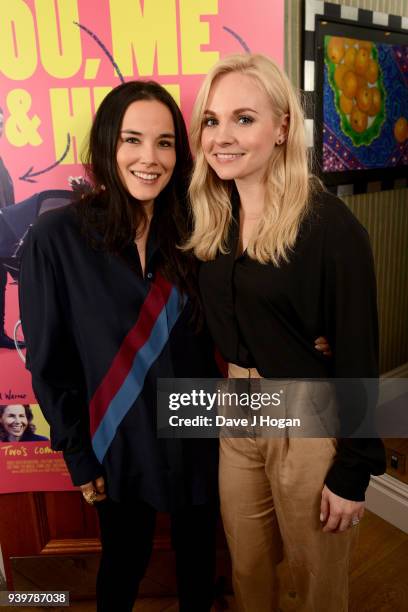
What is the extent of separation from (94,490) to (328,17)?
1750 mm

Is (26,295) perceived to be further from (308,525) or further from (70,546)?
(70,546)

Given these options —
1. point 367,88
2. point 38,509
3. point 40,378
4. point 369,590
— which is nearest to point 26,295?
point 40,378

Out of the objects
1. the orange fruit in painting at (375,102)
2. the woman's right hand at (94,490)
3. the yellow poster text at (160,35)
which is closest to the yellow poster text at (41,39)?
the yellow poster text at (160,35)

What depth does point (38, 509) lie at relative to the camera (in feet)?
5.47

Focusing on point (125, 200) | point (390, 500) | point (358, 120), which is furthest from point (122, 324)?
point (358, 120)

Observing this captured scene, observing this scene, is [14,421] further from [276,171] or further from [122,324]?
[276,171]

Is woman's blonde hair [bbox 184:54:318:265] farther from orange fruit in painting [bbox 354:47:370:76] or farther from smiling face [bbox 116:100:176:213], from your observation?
orange fruit in painting [bbox 354:47:370:76]

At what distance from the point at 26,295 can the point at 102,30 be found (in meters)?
0.68

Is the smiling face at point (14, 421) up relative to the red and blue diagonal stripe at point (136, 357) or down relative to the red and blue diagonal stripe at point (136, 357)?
down

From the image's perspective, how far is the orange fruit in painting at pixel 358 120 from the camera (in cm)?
214

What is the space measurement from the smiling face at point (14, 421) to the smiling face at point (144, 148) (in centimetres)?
74

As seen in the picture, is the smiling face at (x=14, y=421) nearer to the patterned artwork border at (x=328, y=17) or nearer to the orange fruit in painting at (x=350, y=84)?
the patterned artwork border at (x=328, y=17)

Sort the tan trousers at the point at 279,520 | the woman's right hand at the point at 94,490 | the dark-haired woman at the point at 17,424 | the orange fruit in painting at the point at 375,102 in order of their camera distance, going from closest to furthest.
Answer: the tan trousers at the point at 279,520 < the woman's right hand at the point at 94,490 < the dark-haired woman at the point at 17,424 < the orange fruit in painting at the point at 375,102

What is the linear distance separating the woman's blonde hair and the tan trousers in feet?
0.92
